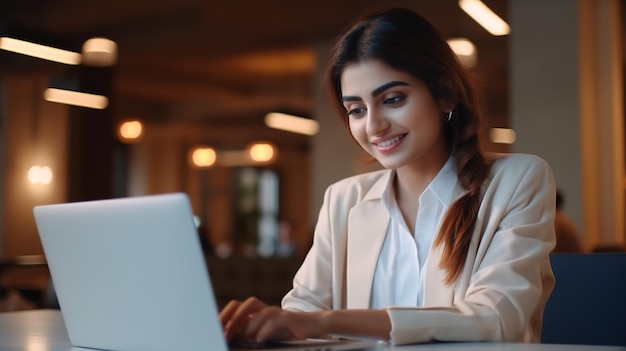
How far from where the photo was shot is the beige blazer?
1.17 metres

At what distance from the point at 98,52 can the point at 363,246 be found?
6780mm

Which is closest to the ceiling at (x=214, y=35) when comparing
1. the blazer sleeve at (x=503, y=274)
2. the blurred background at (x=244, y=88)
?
the blurred background at (x=244, y=88)

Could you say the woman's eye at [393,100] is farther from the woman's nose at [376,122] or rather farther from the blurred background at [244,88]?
the blurred background at [244,88]

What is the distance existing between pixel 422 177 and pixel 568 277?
0.35m

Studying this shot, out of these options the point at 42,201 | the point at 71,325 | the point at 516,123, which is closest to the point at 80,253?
the point at 71,325

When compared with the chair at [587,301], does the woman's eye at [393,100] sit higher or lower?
higher

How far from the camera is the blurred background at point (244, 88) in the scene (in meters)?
5.90

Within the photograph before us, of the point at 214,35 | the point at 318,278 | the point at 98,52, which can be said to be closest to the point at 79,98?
the point at 98,52

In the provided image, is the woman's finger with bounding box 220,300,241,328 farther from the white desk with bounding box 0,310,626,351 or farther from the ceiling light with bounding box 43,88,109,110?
the ceiling light with bounding box 43,88,109,110

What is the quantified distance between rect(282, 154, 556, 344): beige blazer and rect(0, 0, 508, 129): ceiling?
14.0 feet

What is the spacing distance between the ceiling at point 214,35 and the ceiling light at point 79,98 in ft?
0.65

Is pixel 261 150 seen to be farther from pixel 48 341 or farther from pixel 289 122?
pixel 48 341

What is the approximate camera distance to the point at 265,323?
1.07m

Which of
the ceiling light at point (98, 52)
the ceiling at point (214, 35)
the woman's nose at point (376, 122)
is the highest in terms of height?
the ceiling at point (214, 35)
